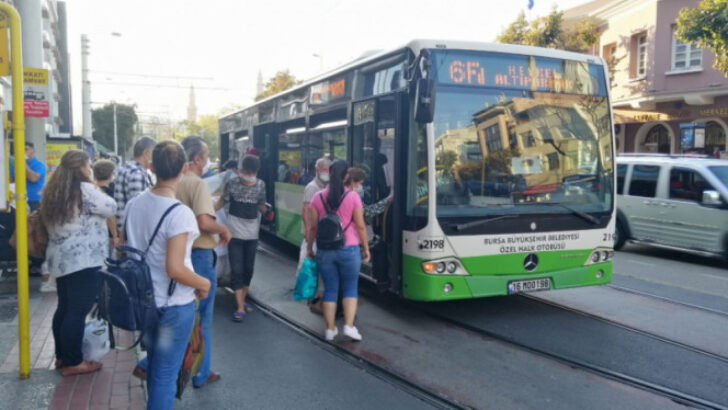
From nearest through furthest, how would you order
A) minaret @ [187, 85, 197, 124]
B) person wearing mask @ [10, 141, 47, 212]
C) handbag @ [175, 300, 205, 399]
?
handbag @ [175, 300, 205, 399], person wearing mask @ [10, 141, 47, 212], minaret @ [187, 85, 197, 124]

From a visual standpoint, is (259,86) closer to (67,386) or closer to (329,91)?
(329,91)

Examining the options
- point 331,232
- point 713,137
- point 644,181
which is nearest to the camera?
point 331,232

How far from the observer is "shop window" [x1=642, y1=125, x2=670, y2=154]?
22.8 metres

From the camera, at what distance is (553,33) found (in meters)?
22.6

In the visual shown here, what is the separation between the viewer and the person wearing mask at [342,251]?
579cm

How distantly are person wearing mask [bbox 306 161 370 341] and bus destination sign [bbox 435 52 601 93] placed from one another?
1.44 metres

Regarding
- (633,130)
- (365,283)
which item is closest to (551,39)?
(633,130)

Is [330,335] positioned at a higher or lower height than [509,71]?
lower

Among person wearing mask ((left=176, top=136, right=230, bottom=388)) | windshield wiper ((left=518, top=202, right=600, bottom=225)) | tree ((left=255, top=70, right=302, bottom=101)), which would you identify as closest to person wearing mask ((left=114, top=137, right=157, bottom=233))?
person wearing mask ((left=176, top=136, right=230, bottom=388))

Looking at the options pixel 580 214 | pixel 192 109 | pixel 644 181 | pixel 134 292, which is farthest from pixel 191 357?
pixel 192 109

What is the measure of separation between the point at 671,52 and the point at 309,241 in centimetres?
1889

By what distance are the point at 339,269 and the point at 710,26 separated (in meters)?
11.6

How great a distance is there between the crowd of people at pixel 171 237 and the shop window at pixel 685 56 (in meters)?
17.4

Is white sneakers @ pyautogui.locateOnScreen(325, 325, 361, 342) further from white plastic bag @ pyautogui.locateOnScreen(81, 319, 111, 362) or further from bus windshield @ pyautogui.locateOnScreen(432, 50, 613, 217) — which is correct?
white plastic bag @ pyautogui.locateOnScreen(81, 319, 111, 362)
